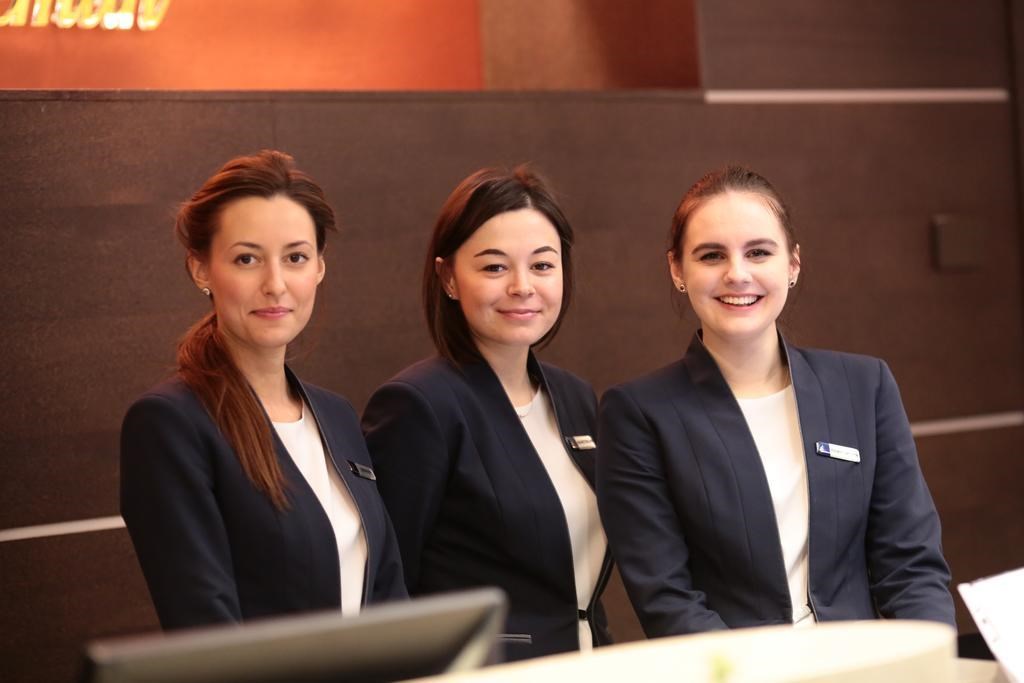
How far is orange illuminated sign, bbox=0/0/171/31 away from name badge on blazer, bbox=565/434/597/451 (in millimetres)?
1717

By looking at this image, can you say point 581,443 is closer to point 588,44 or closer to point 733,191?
point 733,191

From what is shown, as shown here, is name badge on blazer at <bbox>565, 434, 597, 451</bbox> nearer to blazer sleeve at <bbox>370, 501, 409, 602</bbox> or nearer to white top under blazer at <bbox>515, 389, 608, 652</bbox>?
white top under blazer at <bbox>515, 389, 608, 652</bbox>

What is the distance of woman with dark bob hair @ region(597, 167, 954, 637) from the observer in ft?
8.18

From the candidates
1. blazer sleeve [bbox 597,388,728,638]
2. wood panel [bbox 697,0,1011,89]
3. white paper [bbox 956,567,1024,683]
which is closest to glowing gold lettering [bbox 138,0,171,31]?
wood panel [bbox 697,0,1011,89]

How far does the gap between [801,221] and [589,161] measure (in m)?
0.81

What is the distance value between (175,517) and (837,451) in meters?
1.26

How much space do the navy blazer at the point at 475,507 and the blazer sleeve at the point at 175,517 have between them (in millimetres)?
516

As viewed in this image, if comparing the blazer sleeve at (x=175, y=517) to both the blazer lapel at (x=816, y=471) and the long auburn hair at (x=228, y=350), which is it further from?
the blazer lapel at (x=816, y=471)

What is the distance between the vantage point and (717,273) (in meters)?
2.60

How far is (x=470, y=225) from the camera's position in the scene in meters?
2.82

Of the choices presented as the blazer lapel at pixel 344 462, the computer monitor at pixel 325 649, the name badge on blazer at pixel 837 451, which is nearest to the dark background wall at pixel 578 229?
the blazer lapel at pixel 344 462

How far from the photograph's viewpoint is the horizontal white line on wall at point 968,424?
179 inches

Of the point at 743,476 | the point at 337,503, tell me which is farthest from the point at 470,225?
the point at 743,476

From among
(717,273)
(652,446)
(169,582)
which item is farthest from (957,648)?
(169,582)
